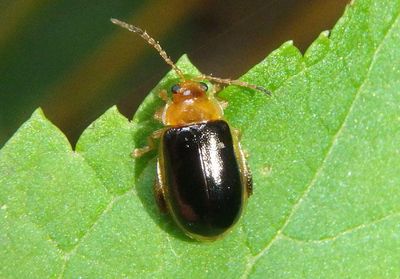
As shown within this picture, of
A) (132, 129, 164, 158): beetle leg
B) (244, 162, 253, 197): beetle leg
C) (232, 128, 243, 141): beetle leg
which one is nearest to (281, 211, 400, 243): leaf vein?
(244, 162, 253, 197): beetle leg

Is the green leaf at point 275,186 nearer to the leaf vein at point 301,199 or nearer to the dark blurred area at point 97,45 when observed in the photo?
the leaf vein at point 301,199

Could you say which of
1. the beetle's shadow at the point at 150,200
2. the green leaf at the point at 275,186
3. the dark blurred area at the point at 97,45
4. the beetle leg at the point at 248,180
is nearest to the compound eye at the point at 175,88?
the green leaf at the point at 275,186

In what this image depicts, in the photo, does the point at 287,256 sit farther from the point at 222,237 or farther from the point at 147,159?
the point at 147,159

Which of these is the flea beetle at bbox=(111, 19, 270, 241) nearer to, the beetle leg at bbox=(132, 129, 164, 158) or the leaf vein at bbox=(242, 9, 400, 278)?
the beetle leg at bbox=(132, 129, 164, 158)

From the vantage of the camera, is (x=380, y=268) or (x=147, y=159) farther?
(x=147, y=159)

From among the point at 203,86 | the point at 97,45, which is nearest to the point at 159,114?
the point at 203,86

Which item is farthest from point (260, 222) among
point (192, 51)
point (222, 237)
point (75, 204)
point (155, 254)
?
point (192, 51)
